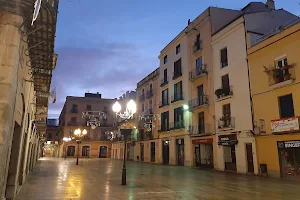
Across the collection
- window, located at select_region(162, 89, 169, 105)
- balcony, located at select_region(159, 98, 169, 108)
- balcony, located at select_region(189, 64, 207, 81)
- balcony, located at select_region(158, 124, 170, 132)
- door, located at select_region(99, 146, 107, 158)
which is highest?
balcony, located at select_region(189, 64, 207, 81)

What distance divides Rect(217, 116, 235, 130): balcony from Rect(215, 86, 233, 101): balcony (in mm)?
1754

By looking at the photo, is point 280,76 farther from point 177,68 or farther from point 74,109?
point 74,109

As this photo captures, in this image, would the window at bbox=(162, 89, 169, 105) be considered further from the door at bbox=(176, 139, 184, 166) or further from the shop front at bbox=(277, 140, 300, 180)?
the shop front at bbox=(277, 140, 300, 180)

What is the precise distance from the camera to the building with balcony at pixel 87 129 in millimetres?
58188

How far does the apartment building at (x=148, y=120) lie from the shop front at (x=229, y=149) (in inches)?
551

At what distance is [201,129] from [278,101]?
9.74 meters

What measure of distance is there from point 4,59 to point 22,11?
1088mm

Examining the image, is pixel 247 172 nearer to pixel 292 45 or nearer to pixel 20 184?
pixel 292 45

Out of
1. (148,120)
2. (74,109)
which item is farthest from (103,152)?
(148,120)

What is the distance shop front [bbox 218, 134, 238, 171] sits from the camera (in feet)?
67.3

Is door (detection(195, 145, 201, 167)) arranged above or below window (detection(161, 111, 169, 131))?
below

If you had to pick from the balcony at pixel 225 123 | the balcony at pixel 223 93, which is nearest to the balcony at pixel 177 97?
the balcony at pixel 223 93

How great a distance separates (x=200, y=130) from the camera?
1010 inches

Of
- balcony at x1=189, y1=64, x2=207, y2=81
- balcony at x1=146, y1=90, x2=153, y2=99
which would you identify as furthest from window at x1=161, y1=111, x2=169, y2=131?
balcony at x1=189, y1=64, x2=207, y2=81
